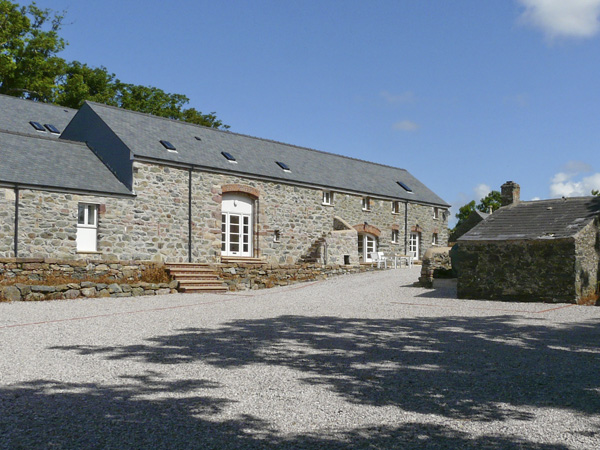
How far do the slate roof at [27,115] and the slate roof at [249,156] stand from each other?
10.5 ft

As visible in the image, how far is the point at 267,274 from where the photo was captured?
20750 mm

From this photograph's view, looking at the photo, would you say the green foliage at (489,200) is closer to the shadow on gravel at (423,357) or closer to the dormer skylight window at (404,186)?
the dormer skylight window at (404,186)

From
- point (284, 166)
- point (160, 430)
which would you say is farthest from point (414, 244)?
point (160, 430)

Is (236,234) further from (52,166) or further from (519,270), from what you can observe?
(519,270)

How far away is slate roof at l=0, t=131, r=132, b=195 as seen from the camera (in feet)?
58.2

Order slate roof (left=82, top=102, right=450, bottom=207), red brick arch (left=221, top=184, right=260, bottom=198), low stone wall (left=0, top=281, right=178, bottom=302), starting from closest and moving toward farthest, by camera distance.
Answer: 1. low stone wall (left=0, top=281, right=178, bottom=302)
2. slate roof (left=82, top=102, right=450, bottom=207)
3. red brick arch (left=221, top=184, right=260, bottom=198)

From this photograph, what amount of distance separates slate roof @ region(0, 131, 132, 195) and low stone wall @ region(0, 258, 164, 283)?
9.38ft

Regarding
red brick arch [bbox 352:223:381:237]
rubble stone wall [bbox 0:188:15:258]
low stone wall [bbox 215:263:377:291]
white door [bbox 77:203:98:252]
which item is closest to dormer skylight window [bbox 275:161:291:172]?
red brick arch [bbox 352:223:381:237]

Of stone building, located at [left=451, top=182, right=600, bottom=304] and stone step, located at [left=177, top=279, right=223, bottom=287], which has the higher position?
stone building, located at [left=451, top=182, right=600, bottom=304]

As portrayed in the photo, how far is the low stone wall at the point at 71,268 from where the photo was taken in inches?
603

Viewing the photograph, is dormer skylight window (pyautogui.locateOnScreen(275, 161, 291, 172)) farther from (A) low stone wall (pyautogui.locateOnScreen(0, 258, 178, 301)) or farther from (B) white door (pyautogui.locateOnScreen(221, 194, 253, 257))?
(A) low stone wall (pyautogui.locateOnScreen(0, 258, 178, 301))

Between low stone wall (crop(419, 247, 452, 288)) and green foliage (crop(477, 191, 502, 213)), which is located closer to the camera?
low stone wall (crop(419, 247, 452, 288))

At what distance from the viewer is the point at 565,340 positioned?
884 centimetres

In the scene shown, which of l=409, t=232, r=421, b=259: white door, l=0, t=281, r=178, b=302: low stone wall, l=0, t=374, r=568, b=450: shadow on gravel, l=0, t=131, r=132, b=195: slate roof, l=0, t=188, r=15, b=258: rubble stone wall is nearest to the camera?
l=0, t=374, r=568, b=450: shadow on gravel
